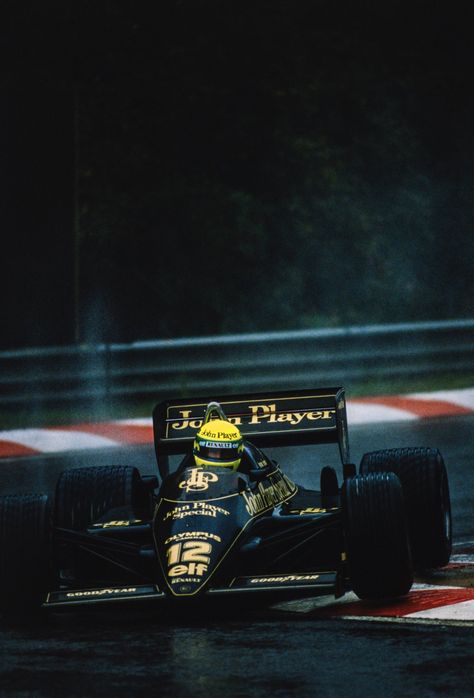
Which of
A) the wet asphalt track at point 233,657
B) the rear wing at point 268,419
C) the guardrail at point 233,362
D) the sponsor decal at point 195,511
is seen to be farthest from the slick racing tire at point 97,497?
the guardrail at point 233,362

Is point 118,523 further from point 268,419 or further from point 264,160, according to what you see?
point 264,160

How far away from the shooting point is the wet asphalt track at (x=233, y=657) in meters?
7.29

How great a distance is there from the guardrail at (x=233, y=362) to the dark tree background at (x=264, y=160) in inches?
116

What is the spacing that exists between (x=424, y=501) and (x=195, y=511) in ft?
4.87

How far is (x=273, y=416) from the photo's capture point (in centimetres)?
1044

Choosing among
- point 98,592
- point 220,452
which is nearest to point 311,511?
point 220,452

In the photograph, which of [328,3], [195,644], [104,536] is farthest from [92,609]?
[328,3]

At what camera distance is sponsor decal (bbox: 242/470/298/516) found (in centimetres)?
924

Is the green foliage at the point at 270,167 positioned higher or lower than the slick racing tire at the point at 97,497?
higher

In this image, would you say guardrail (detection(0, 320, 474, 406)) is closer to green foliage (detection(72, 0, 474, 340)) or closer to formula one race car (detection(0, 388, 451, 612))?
green foliage (detection(72, 0, 474, 340))

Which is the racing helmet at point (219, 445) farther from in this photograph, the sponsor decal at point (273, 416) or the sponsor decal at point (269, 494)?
the sponsor decal at point (273, 416)

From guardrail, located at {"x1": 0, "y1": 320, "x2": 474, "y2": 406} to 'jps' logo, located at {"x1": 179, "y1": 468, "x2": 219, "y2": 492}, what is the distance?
24.5ft

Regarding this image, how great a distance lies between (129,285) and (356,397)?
13.1 feet

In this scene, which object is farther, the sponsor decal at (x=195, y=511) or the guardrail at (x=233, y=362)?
the guardrail at (x=233, y=362)
